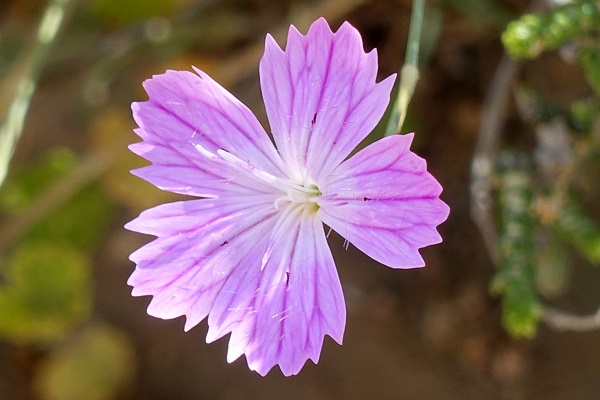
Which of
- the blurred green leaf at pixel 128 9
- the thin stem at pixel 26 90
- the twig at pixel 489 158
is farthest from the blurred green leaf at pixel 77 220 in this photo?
the twig at pixel 489 158

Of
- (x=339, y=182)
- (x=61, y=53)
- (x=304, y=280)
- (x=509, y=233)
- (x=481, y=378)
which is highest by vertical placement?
(x=61, y=53)

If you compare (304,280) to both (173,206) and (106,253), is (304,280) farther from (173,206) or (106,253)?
(106,253)

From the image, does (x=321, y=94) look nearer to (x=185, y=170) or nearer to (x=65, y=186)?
(x=185, y=170)

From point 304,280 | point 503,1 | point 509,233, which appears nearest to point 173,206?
point 304,280

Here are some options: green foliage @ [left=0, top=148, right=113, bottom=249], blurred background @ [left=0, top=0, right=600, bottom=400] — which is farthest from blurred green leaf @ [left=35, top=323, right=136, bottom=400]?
green foliage @ [left=0, top=148, right=113, bottom=249]

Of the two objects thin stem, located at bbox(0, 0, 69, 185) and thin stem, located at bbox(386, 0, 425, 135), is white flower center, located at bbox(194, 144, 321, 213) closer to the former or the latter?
thin stem, located at bbox(386, 0, 425, 135)

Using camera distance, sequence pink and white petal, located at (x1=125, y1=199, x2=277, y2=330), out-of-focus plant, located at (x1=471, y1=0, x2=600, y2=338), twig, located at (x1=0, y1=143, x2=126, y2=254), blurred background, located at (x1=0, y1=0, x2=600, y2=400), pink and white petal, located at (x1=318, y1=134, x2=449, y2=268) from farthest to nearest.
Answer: twig, located at (x1=0, y1=143, x2=126, y2=254) < blurred background, located at (x1=0, y1=0, x2=600, y2=400) < out-of-focus plant, located at (x1=471, y1=0, x2=600, y2=338) < pink and white petal, located at (x1=125, y1=199, x2=277, y2=330) < pink and white petal, located at (x1=318, y1=134, x2=449, y2=268)

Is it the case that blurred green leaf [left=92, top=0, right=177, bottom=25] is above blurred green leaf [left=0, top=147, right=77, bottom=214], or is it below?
above
